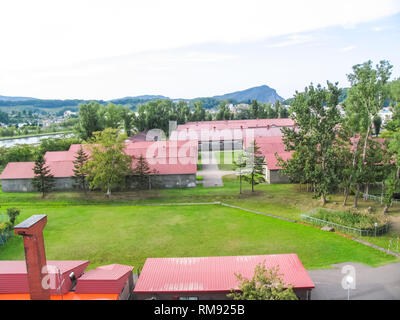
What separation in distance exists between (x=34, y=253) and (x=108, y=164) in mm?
29228

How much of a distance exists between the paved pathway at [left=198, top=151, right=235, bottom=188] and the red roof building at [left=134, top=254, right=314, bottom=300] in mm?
26124

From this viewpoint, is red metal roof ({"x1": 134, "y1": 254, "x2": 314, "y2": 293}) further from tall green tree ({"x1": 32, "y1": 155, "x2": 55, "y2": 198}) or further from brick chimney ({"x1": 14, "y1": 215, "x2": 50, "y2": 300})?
→ tall green tree ({"x1": 32, "y1": 155, "x2": 55, "y2": 198})

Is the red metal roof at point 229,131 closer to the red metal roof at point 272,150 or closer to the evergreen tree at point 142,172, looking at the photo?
the red metal roof at point 272,150

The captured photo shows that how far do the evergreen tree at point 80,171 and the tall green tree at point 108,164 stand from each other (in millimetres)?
1241

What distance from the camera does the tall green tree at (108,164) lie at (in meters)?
42.1

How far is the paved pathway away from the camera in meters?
48.1

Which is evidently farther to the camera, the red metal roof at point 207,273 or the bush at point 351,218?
the bush at point 351,218

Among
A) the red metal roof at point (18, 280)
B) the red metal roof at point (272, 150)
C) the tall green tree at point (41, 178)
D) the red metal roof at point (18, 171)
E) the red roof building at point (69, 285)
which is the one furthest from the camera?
the red metal roof at point (272, 150)

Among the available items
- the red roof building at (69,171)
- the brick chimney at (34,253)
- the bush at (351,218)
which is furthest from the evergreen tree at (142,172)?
the brick chimney at (34,253)

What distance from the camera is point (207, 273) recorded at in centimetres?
1925

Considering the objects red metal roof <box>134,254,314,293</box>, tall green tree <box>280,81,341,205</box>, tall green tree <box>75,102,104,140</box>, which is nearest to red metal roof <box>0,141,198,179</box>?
tall green tree <box>280,81,341,205</box>

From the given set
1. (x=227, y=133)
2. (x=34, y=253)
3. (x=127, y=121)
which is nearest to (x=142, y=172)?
(x=34, y=253)

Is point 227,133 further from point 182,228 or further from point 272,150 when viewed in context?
point 182,228

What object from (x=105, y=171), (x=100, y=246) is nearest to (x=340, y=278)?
(x=100, y=246)
